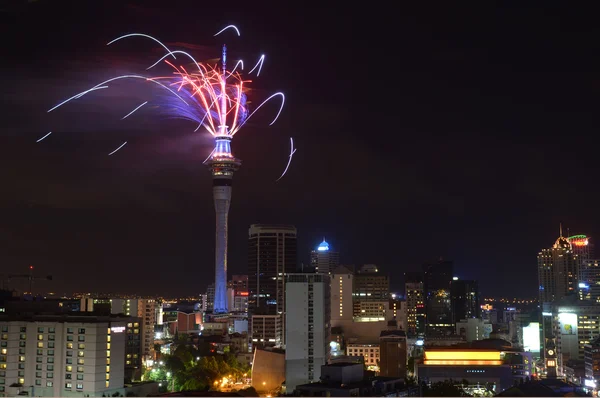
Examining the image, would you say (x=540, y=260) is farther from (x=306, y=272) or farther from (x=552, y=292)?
(x=306, y=272)

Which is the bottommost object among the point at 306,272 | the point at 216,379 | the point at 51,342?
the point at 216,379

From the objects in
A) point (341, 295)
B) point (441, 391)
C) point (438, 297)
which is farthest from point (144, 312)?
point (438, 297)

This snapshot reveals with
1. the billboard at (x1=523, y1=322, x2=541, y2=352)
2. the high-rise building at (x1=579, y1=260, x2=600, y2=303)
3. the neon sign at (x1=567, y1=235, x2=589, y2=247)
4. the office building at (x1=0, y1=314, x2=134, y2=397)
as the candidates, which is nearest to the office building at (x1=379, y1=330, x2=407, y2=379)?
the office building at (x1=0, y1=314, x2=134, y2=397)

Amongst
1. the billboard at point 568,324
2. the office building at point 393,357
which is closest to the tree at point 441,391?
the office building at point 393,357

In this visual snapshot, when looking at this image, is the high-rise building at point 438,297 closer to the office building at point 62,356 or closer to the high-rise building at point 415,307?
the high-rise building at point 415,307

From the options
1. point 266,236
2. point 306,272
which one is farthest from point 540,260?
point 306,272

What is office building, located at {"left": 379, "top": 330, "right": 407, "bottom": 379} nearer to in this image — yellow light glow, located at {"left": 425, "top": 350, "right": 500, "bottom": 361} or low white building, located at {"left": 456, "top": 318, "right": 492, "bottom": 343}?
yellow light glow, located at {"left": 425, "top": 350, "right": 500, "bottom": 361}
